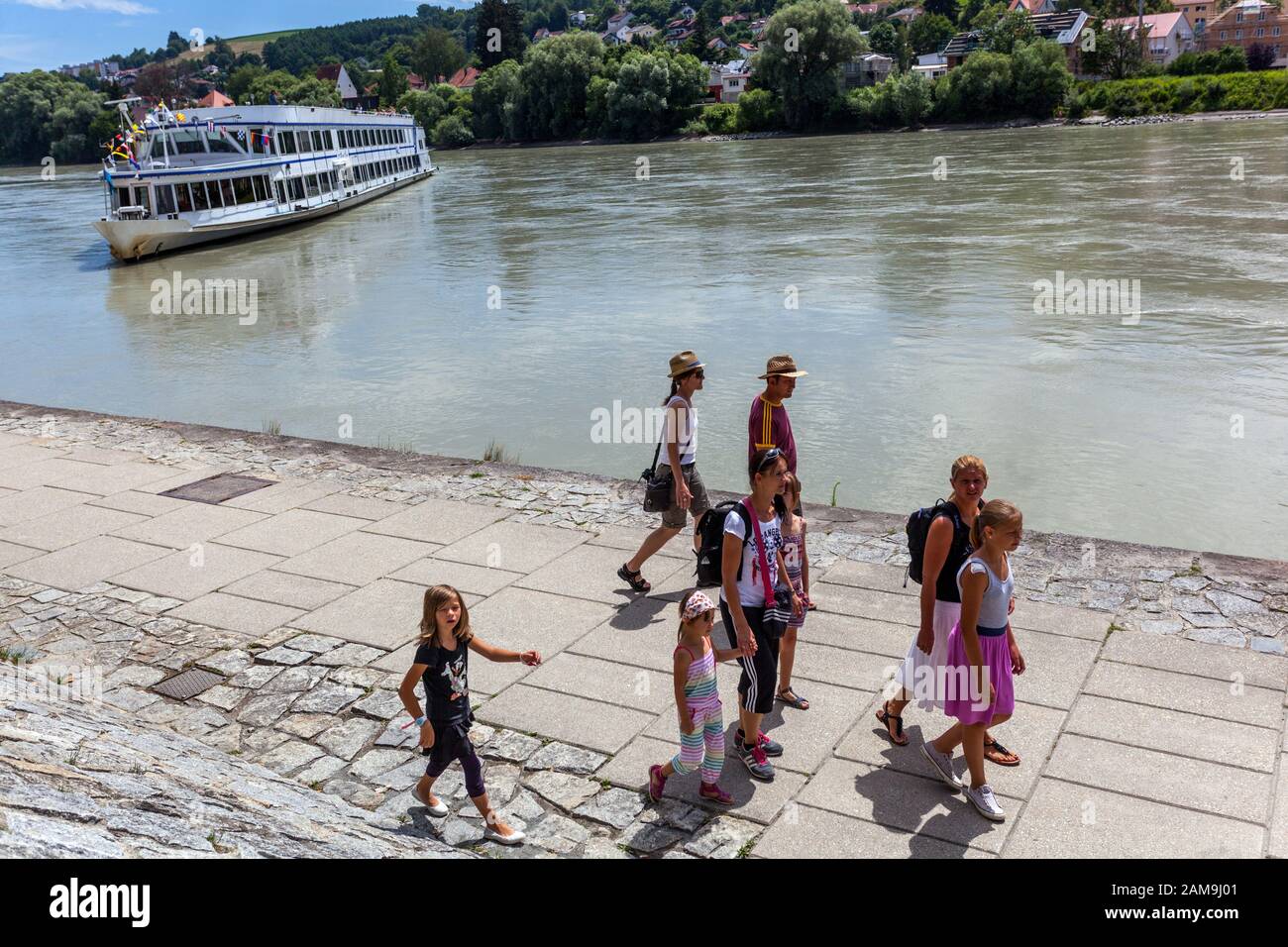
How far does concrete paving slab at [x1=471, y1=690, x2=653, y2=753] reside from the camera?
17.9ft

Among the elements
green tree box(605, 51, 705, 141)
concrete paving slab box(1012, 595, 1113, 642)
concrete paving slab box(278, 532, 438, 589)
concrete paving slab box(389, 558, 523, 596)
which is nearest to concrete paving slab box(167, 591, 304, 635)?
concrete paving slab box(278, 532, 438, 589)

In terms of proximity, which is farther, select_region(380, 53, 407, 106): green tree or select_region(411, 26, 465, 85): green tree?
select_region(411, 26, 465, 85): green tree

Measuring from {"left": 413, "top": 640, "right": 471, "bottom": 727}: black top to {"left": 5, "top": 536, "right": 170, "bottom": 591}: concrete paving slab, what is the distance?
418 centimetres

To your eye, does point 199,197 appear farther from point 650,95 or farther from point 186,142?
point 650,95

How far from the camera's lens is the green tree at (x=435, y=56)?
490ft

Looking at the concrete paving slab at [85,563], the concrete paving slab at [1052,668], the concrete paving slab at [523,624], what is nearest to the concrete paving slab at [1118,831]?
the concrete paving slab at [1052,668]

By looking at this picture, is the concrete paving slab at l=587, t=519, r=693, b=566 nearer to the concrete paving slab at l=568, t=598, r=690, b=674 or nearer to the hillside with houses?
the concrete paving slab at l=568, t=598, r=690, b=674

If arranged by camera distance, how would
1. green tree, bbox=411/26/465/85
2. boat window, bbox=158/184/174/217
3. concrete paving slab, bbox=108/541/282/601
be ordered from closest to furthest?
concrete paving slab, bbox=108/541/282/601, boat window, bbox=158/184/174/217, green tree, bbox=411/26/465/85

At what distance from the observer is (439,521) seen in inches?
344

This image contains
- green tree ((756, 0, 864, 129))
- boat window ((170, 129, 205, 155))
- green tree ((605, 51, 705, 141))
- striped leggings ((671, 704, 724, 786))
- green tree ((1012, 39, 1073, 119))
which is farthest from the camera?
green tree ((605, 51, 705, 141))

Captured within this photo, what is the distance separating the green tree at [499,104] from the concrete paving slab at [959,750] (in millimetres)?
82781

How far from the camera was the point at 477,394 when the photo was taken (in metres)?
16.0
